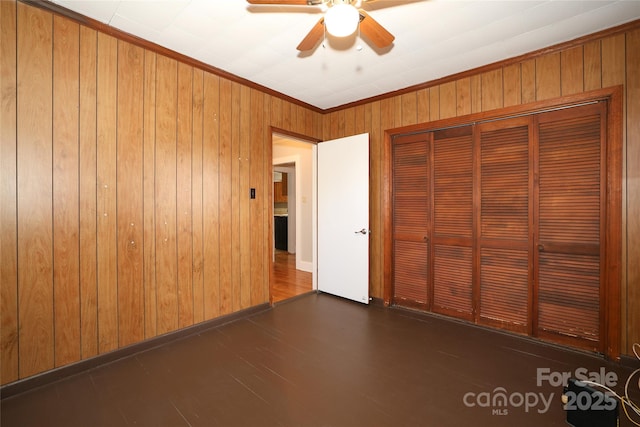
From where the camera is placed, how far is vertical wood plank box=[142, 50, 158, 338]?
2465 mm

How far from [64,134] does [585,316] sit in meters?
4.21

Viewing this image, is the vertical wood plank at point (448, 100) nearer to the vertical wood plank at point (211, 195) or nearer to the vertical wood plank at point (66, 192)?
the vertical wood plank at point (211, 195)

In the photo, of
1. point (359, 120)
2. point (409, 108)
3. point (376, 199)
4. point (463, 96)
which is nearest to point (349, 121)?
point (359, 120)

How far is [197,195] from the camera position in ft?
9.22

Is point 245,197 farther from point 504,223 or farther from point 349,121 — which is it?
point 504,223

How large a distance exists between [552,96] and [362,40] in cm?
171

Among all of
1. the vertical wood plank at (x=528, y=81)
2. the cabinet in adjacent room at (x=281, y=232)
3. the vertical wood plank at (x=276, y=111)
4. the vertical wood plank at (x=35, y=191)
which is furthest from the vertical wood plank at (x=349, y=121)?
the cabinet in adjacent room at (x=281, y=232)

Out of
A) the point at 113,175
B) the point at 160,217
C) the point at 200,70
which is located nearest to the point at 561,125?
the point at 200,70

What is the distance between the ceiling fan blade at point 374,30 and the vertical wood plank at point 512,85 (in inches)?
62.3

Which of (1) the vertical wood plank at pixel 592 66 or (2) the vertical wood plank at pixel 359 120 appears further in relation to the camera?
(2) the vertical wood plank at pixel 359 120

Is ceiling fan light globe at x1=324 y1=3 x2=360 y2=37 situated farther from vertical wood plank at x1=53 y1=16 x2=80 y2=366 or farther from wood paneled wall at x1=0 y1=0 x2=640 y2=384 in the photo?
vertical wood plank at x1=53 y1=16 x2=80 y2=366

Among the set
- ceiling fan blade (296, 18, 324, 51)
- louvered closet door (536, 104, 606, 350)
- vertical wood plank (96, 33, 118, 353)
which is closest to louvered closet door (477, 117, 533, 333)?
louvered closet door (536, 104, 606, 350)

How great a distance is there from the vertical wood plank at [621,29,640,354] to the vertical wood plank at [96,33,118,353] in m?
3.92

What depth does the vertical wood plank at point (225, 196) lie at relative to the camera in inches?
118
